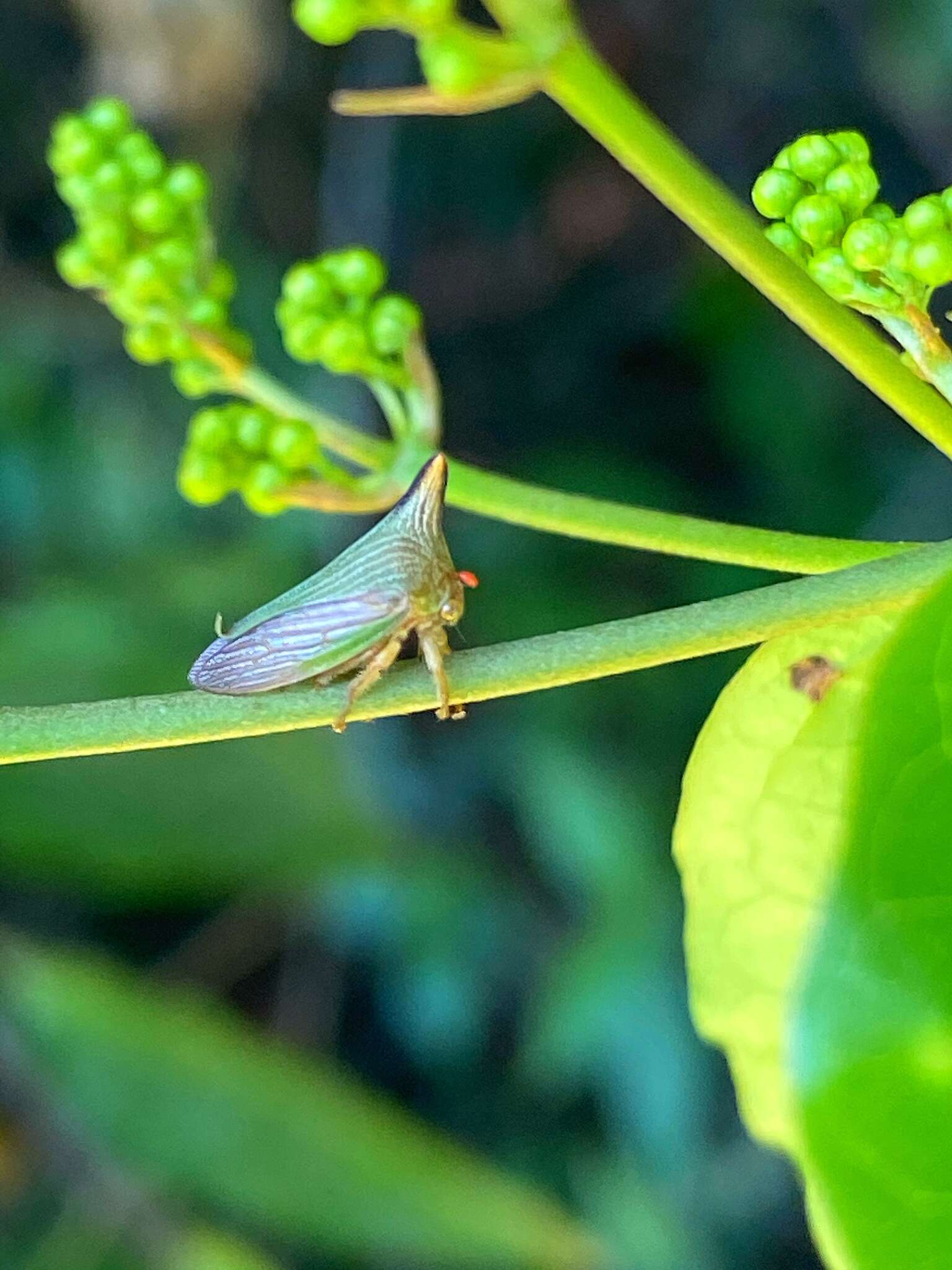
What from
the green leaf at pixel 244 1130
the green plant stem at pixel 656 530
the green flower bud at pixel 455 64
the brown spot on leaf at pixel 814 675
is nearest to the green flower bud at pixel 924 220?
the green plant stem at pixel 656 530

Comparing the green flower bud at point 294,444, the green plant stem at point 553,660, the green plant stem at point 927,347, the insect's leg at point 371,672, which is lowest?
the insect's leg at point 371,672

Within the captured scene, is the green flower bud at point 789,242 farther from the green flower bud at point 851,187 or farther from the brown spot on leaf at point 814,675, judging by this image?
the brown spot on leaf at point 814,675

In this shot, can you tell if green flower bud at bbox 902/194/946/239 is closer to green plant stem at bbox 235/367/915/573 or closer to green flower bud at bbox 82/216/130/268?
green plant stem at bbox 235/367/915/573

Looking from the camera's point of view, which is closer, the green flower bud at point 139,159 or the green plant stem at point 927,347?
the green plant stem at point 927,347

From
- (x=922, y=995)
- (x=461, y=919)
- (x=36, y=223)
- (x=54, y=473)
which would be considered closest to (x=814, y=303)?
(x=922, y=995)

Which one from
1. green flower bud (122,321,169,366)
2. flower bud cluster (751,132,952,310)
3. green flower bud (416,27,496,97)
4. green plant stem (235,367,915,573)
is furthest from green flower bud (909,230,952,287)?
green flower bud (122,321,169,366)

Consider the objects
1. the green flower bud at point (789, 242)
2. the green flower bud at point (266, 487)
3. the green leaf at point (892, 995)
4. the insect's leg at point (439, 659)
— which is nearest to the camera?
the green leaf at point (892, 995)
